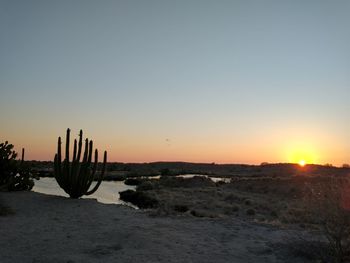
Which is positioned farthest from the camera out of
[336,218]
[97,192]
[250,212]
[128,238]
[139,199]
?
[97,192]

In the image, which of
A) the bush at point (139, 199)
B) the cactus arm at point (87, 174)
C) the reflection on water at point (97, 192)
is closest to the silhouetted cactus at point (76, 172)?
the cactus arm at point (87, 174)

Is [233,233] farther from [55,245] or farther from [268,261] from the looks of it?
[55,245]

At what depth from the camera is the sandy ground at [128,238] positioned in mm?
10180

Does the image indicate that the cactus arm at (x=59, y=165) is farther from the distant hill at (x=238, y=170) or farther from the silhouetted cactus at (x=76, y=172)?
the distant hill at (x=238, y=170)

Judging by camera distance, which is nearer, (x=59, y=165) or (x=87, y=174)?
(x=87, y=174)

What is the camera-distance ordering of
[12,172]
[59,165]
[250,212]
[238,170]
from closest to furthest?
[59,165] < [12,172] < [250,212] < [238,170]

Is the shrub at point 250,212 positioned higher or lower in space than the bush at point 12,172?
lower

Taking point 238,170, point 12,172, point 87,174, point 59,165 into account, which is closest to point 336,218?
point 87,174

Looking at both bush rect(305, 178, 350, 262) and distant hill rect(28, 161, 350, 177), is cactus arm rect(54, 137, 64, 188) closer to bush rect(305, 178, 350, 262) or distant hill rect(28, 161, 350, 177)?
bush rect(305, 178, 350, 262)

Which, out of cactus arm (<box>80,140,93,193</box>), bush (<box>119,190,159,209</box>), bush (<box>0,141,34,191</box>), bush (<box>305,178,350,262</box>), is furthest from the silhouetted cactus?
bush (<box>305,178,350,262</box>)

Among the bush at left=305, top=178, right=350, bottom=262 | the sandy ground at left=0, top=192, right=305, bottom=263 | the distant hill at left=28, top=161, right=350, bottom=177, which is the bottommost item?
the sandy ground at left=0, top=192, right=305, bottom=263

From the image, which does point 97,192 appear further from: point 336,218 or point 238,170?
point 238,170

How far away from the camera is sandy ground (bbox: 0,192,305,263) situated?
10.2m

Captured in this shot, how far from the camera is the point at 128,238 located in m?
11.6
